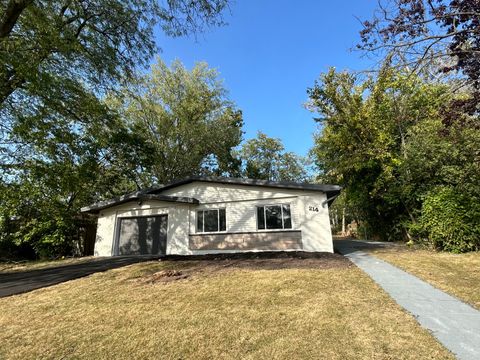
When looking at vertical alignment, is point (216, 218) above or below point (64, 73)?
below

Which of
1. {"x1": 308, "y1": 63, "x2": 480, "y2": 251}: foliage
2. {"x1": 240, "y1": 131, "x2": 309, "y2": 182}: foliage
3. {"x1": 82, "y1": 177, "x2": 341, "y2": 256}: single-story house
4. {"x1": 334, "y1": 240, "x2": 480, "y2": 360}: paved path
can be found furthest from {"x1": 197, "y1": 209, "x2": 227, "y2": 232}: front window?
{"x1": 240, "y1": 131, "x2": 309, "y2": 182}: foliage

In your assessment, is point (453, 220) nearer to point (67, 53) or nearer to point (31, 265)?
point (67, 53)

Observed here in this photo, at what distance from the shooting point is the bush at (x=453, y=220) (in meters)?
10.3

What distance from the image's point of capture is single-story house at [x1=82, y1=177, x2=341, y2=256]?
12.0m

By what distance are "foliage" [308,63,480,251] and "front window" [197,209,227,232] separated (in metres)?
8.92

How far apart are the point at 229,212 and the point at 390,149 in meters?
11.0

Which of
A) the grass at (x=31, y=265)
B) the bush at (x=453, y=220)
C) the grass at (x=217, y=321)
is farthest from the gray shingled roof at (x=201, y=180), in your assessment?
the grass at (x=217, y=321)

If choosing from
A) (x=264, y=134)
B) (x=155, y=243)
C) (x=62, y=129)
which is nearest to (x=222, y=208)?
(x=155, y=243)

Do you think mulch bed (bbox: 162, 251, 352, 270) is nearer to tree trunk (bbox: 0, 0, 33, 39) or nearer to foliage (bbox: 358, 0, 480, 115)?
foliage (bbox: 358, 0, 480, 115)

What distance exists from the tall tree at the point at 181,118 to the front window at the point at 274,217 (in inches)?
421

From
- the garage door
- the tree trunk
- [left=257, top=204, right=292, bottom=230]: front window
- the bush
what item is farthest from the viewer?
the garage door

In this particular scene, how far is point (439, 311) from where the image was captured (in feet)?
14.7

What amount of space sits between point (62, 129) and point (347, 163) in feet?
48.9

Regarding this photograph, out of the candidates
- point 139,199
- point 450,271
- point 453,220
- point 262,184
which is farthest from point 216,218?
point 453,220
